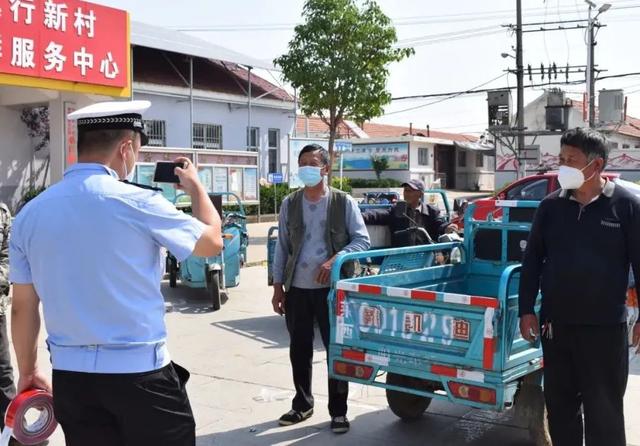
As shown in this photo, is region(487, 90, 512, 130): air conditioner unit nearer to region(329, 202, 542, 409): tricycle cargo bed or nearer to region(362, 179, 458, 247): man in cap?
region(362, 179, 458, 247): man in cap

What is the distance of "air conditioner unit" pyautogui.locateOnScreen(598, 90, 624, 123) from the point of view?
95.5ft

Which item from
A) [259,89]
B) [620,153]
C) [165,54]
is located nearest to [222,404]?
[165,54]

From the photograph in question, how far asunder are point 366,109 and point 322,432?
1175 centimetres

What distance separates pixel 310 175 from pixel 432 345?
1419mm

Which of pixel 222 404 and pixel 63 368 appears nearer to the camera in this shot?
pixel 63 368

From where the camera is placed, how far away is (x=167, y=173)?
8.51 feet

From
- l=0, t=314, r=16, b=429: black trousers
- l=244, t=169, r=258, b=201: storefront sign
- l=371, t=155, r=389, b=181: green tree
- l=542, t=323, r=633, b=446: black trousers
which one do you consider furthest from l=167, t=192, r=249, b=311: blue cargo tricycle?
l=371, t=155, r=389, b=181: green tree

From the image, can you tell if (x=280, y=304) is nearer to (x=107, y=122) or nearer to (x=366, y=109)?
(x=107, y=122)

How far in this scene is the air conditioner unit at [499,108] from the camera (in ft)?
77.7

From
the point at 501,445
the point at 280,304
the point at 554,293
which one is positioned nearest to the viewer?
the point at 554,293

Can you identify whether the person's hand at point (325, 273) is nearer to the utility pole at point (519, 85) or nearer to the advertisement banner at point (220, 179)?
the advertisement banner at point (220, 179)

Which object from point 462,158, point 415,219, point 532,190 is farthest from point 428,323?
point 462,158

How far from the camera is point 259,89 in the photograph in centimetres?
2458

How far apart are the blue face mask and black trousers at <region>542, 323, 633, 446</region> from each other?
1928 mm
